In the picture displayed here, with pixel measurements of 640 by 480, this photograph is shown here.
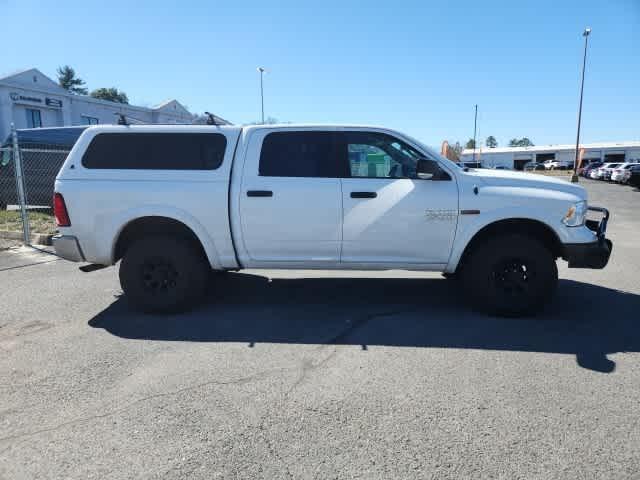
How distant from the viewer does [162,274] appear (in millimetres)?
4840

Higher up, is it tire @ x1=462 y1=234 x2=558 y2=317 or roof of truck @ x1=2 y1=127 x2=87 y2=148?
roof of truck @ x1=2 y1=127 x2=87 y2=148

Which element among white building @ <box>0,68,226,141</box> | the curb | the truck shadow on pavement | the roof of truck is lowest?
the truck shadow on pavement

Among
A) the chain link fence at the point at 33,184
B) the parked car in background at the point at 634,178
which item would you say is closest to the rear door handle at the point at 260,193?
the chain link fence at the point at 33,184

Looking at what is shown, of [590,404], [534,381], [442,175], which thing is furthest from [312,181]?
[590,404]

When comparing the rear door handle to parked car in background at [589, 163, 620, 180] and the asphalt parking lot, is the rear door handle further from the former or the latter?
parked car in background at [589, 163, 620, 180]

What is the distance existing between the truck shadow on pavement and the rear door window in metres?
1.53

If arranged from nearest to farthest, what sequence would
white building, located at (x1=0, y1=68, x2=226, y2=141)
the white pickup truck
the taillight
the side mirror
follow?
the side mirror, the white pickup truck, the taillight, white building, located at (x1=0, y1=68, x2=226, y2=141)

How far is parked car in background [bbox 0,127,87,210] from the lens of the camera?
11.7 meters

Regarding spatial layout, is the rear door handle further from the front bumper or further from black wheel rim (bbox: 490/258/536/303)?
the front bumper

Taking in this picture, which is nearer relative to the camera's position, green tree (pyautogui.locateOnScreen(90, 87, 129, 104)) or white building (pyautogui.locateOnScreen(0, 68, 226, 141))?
white building (pyautogui.locateOnScreen(0, 68, 226, 141))

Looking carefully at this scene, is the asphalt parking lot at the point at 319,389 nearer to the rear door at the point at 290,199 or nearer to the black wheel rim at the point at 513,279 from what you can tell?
the black wheel rim at the point at 513,279

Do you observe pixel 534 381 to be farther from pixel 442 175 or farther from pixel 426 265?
pixel 442 175

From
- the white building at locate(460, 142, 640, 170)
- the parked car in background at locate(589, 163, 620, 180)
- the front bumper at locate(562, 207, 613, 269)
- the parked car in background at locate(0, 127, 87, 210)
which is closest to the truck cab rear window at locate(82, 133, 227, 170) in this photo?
the front bumper at locate(562, 207, 613, 269)

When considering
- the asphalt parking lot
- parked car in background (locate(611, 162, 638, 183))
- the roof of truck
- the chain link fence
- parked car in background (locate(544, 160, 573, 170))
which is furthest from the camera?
parked car in background (locate(544, 160, 573, 170))
